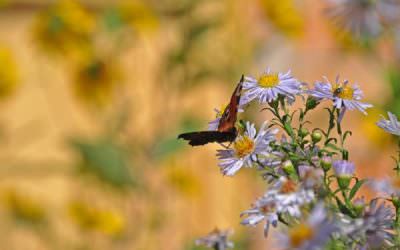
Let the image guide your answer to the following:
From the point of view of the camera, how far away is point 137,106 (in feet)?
9.10

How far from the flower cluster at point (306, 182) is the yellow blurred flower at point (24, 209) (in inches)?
69.5

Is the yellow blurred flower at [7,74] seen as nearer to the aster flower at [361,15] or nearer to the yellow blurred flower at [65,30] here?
the yellow blurred flower at [65,30]

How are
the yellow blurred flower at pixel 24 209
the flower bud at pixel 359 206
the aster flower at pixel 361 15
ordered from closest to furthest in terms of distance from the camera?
1. the flower bud at pixel 359 206
2. the aster flower at pixel 361 15
3. the yellow blurred flower at pixel 24 209

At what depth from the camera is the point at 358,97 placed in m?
0.70

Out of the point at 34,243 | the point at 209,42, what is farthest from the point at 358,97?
the point at 34,243

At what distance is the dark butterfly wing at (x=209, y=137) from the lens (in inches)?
26.8

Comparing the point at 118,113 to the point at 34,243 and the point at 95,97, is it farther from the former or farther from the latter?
the point at 34,243

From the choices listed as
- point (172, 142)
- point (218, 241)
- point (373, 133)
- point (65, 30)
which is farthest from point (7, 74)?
point (218, 241)

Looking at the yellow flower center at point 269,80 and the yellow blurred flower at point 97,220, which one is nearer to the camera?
the yellow flower center at point 269,80

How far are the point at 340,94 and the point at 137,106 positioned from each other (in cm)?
211

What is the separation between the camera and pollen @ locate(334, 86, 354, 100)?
69 centimetres

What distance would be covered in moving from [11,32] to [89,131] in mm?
397

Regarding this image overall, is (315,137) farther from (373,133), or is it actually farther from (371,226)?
(373,133)

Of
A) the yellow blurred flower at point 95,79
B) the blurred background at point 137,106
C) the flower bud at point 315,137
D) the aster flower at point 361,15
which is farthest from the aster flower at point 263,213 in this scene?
the yellow blurred flower at point 95,79
